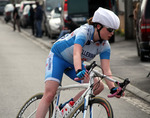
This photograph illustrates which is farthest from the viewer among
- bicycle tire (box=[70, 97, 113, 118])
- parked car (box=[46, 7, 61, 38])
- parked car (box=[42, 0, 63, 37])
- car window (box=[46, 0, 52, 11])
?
car window (box=[46, 0, 52, 11])

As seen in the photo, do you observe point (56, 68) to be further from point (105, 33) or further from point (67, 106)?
point (105, 33)

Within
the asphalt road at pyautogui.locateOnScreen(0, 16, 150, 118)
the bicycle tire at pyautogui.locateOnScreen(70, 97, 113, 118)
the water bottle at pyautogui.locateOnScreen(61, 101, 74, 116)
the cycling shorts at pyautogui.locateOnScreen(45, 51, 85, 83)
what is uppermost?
the cycling shorts at pyautogui.locateOnScreen(45, 51, 85, 83)

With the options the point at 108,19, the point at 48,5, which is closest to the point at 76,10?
the point at 48,5

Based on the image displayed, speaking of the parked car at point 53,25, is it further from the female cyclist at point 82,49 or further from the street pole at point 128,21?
the female cyclist at point 82,49

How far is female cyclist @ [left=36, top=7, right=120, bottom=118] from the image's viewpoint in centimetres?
455

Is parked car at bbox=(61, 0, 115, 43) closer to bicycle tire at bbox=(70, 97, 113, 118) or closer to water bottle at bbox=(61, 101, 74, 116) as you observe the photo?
water bottle at bbox=(61, 101, 74, 116)

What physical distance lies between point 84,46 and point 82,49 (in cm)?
5

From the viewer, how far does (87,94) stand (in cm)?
437

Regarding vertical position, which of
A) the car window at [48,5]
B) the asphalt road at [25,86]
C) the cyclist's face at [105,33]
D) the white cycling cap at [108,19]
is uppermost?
the white cycling cap at [108,19]

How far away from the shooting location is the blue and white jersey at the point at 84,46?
4668 mm

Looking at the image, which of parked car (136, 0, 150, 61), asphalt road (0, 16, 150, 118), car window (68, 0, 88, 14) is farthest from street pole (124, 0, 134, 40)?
parked car (136, 0, 150, 61)

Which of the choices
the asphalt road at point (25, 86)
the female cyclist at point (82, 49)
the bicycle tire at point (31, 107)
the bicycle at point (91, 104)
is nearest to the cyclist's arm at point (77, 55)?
the female cyclist at point (82, 49)

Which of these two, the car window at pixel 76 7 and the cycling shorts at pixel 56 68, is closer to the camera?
the cycling shorts at pixel 56 68

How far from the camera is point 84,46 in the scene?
485 centimetres
